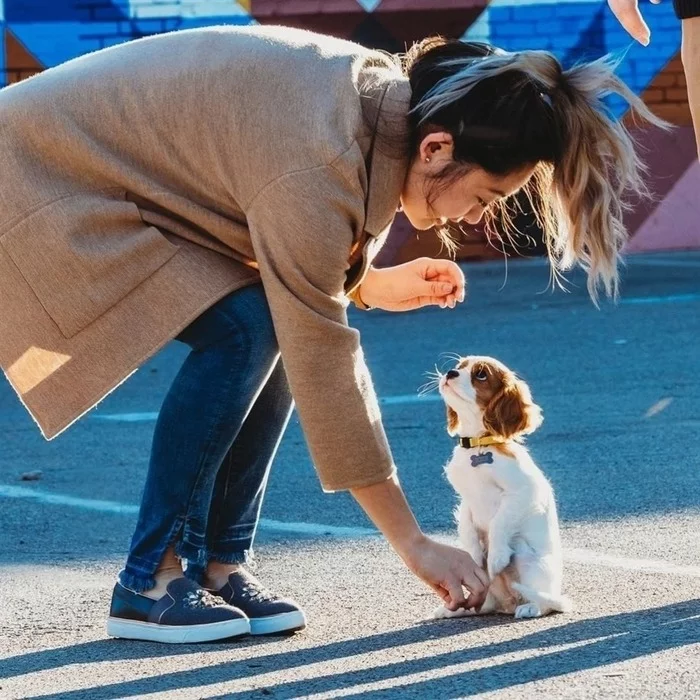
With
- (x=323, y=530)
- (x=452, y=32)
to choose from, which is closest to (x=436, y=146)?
(x=323, y=530)

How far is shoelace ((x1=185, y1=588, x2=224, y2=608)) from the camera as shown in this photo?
377 cm

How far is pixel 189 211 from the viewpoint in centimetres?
362

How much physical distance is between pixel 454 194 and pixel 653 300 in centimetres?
709

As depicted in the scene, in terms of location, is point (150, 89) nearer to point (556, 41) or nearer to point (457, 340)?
point (457, 340)

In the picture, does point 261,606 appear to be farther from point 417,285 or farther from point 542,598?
point 417,285

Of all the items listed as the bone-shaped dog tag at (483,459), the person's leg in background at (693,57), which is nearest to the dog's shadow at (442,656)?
the bone-shaped dog tag at (483,459)

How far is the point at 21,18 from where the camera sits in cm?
1248

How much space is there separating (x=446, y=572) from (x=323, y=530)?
1.53 metres

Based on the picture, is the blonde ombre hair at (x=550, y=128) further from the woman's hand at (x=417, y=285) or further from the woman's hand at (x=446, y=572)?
the woman's hand at (x=446, y=572)

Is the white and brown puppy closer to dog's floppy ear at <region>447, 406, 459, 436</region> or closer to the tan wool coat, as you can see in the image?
dog's floppy ear at <region>447, 406, 459, 436</region>

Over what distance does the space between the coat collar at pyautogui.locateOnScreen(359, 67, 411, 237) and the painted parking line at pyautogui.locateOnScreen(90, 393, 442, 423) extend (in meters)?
3.83

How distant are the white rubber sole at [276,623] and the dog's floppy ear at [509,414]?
27.5 inches

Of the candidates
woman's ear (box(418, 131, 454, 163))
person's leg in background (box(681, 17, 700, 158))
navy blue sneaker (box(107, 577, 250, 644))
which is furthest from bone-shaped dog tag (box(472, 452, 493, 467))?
person's leg in background (box(681, 17, 700, 158))

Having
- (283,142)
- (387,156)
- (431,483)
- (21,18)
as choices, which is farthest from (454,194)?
(21,18)
